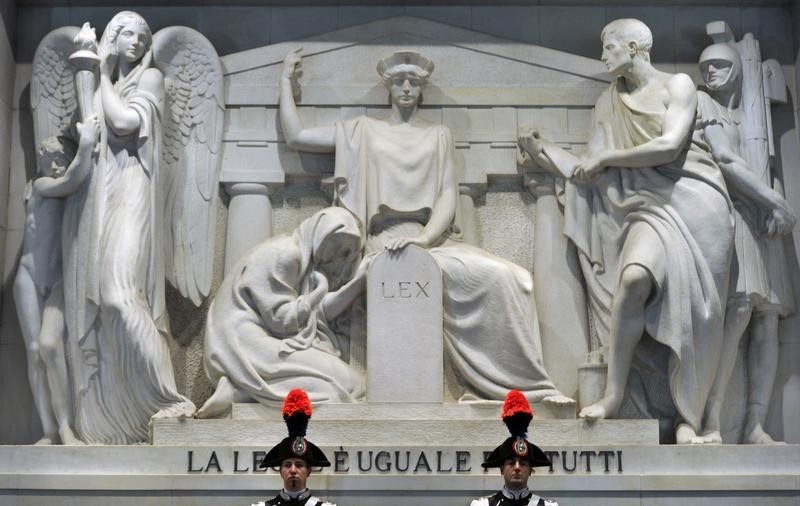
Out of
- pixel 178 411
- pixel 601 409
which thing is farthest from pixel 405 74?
pixel 178 411

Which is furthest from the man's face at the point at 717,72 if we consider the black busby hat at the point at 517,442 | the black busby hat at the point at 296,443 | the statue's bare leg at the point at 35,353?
the statue's bare leg at the point at 35,353

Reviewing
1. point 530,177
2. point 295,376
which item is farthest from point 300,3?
point 295,376

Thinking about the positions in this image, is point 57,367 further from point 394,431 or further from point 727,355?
point 727,355

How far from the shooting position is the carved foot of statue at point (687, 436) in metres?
11.1

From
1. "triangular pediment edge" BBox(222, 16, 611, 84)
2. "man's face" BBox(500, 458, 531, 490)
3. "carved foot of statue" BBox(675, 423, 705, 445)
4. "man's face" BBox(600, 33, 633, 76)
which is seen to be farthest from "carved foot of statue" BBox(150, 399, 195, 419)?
"man's face" BBox(600, 33, 633, 76)

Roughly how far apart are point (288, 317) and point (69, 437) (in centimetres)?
202

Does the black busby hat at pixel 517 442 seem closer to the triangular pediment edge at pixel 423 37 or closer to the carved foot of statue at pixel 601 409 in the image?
the carved foot of statue at pixel 601 409

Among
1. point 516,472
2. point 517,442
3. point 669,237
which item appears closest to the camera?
point 516,472

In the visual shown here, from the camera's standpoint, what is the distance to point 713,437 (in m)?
11.2

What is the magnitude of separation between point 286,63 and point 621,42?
2.94m

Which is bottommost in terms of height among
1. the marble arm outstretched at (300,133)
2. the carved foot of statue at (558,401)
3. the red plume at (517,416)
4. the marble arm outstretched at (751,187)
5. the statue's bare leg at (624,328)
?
the red plume at (517,416)

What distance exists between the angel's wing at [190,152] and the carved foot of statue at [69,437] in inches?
58.7

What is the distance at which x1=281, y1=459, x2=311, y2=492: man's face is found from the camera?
8.54 meters

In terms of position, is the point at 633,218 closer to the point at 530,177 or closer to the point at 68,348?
the point at 530,177
